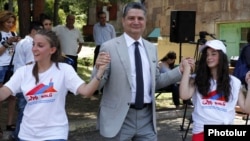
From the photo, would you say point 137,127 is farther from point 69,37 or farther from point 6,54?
point 69,37

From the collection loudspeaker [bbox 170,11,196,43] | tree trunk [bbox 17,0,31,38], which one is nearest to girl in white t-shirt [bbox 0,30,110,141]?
loudspeaker [bbox 170,11,196,43]

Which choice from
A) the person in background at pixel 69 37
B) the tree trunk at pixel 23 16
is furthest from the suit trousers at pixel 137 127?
the person in background at pixel 69 37

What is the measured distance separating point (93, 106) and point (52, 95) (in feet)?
19.7

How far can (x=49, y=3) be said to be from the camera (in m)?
23.3

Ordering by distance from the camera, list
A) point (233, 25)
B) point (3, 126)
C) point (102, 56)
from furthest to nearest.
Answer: point (233, 25)
point (3, 126)
point (102, 56)

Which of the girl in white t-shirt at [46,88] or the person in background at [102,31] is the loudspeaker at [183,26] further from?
the girl in white t-shirt at [46,88]

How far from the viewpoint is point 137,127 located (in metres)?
3.59

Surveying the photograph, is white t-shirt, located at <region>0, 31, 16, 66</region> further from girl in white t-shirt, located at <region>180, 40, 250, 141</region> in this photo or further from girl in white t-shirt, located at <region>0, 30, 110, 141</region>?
girl in white t-shirt, located at <region>180, 40, 250, 141</region>

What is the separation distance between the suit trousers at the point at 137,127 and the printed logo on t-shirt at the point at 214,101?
0.46 metres

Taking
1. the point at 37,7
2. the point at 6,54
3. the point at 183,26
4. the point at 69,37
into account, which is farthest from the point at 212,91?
the point at 37,7

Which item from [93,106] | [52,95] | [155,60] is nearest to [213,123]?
[155,60]

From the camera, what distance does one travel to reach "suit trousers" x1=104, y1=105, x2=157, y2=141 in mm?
3549

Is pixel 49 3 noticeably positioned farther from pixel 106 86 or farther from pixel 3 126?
pixel 106 86

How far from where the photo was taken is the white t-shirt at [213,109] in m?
3.55
